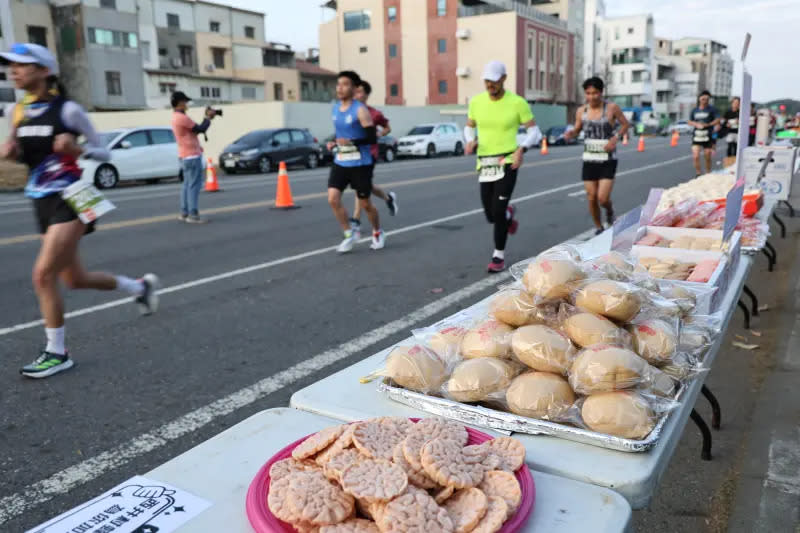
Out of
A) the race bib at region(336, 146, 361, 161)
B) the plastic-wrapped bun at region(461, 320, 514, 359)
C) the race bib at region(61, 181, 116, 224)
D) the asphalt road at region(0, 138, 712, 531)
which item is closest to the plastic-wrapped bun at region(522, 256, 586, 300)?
the plastic-wrapped bun at region(461, 320, 514, 359)

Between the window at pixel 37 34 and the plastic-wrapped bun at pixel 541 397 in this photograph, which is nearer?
the plastic-wrapped bun at pixel 541 397

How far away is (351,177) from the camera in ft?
26.1

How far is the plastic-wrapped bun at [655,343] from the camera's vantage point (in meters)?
2.10

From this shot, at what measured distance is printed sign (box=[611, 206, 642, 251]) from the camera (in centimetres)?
340

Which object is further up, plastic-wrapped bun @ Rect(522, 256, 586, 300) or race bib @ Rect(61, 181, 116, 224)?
race bib @ Rect(61, 181, 116, 224)

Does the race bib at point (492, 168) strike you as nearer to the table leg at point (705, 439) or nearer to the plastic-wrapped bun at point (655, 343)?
the table leg at point (705, 439)

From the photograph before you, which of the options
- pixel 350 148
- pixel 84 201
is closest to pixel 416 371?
pixel 84 201

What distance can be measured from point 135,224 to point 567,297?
9.77m

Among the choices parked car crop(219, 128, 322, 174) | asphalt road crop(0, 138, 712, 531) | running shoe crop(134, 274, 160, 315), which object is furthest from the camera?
parked car crop(219, 128, 322, 174)

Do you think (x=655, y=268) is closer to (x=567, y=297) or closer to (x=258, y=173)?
(x=567, y=297)

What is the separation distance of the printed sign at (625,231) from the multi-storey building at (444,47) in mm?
56091

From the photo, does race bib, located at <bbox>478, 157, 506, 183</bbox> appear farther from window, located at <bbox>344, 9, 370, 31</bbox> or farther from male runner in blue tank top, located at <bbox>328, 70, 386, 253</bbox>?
window, located at <bbox>344, 9, 370, 31</bbox>

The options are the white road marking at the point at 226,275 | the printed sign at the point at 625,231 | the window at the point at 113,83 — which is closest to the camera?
the printed sign at the point at 625,231

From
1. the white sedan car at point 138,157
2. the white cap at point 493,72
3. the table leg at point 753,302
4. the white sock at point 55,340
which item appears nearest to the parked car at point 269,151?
the white sedan car at point 138,157
